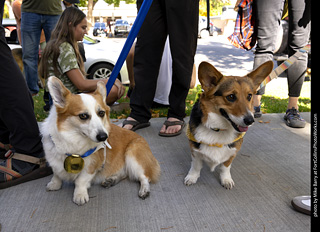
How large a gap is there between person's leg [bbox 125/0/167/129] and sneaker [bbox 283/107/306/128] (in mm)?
1773

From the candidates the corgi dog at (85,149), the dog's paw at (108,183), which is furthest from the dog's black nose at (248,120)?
the dog's paw at (108,183)

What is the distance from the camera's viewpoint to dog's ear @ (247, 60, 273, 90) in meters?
1.89

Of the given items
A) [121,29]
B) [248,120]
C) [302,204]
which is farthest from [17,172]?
[121,29]

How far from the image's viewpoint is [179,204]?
1.78 metres

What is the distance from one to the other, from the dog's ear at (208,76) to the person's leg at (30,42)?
3562 mm

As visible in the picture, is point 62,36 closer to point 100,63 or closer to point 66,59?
point 66,59

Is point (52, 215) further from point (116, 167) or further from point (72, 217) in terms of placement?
point (116, 167)

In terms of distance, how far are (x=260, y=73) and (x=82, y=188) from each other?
1563mm

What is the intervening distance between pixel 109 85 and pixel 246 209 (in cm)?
144

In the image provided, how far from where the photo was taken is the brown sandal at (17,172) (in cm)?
192

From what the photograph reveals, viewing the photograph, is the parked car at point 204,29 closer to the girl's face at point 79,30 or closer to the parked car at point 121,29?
the girl's face at point 79,30

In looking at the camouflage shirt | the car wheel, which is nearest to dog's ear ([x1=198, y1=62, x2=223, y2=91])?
the camouflage shirt
